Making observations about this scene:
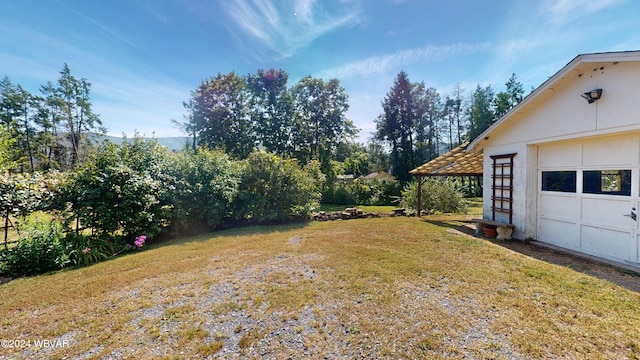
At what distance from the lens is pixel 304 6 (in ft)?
24.7

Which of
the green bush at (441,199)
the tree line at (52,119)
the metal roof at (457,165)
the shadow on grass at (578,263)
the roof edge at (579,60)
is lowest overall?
the shadow on grass at (578,263)

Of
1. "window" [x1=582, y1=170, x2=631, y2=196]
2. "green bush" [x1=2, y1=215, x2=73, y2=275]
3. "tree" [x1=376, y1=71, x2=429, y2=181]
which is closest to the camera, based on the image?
"window" [x1=582, y1=170, x2=631, y2=196]

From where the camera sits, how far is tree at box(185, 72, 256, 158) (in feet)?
82.6

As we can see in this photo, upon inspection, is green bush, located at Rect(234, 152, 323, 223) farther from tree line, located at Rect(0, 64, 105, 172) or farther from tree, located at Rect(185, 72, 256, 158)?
tree line, located at Rect(0, 64, 105, 172)

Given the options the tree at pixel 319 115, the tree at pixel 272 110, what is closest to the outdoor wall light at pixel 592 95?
the tree at pixel 319 115

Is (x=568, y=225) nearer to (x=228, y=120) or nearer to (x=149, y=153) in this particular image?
(x=149, y=153)

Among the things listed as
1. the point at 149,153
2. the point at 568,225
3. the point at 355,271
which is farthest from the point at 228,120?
the point at 568,225

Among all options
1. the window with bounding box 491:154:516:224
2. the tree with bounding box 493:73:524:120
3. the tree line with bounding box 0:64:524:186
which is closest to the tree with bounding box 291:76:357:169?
the tree line with bounding box 0:64:524:186

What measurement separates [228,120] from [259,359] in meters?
26.3

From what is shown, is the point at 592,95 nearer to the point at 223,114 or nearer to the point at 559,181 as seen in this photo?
the point at 559,181

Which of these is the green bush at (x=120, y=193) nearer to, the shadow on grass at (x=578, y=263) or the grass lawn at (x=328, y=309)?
the grass lawn at (x=328, y=309)

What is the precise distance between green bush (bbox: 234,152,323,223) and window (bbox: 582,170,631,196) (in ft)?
27.6

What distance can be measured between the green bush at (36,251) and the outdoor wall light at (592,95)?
38.4 ft

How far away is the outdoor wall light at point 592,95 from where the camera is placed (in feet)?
15.1
